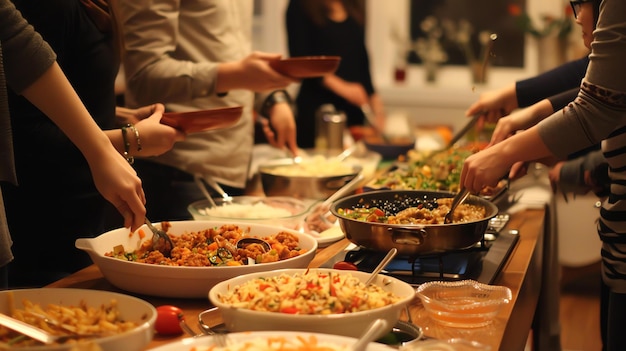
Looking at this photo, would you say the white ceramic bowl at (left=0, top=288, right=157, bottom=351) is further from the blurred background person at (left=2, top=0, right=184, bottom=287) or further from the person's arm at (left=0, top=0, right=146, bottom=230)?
the blurred background person at (left=2, top=0, right=184, bottom=287)

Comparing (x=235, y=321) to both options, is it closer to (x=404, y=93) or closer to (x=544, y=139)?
(x=544, y=139)

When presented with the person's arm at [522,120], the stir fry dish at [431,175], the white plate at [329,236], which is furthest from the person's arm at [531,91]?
the white plate at [329,236]

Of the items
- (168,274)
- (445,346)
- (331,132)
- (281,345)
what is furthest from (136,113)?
(331,132)

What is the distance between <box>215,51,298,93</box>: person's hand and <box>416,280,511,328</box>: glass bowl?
111 cm

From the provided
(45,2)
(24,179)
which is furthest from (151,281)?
(45,2)

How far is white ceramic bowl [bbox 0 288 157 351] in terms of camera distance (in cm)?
116

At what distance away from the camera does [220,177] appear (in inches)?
107

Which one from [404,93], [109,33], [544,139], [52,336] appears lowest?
[404,93]

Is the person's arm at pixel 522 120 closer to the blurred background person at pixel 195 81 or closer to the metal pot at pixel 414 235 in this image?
the metal pot at pixel 414 235

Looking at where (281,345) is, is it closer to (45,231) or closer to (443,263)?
(443,263)

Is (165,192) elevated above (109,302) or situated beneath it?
situated beneath

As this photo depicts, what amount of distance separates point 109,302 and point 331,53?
11.9 ft

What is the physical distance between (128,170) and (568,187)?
4.64ft

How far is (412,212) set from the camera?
1.94 metres
